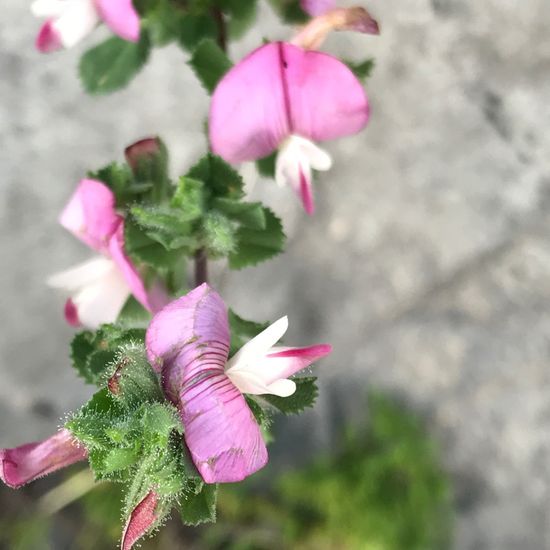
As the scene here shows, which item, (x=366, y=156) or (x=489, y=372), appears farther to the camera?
(x=489, y=372)

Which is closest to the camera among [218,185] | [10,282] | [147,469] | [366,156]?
[147,469]

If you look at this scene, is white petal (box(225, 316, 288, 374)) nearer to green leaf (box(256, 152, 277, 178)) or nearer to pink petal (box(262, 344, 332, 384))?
pink petal (box(262, 344, 332, 384))

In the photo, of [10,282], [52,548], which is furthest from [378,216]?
[52,548]

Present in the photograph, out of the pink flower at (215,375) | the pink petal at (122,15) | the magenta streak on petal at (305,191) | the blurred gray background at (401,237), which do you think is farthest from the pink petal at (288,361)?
the blurred gray background at (401,237)

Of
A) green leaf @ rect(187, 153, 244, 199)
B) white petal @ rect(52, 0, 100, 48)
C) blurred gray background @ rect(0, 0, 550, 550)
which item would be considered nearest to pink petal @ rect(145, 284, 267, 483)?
green leaf @ rect(187, 153, 244, 199)

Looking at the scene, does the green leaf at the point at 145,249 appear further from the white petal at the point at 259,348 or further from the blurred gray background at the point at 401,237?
the blurred gray background at the point at 401,237

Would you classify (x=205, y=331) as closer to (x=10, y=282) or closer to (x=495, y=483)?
(x=10, y=282)

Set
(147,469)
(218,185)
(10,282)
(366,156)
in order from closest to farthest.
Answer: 1. (147,469)
2. (218,185)
3. (366,156)
4. (10,282)

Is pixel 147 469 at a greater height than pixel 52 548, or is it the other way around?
pixel 147 469
